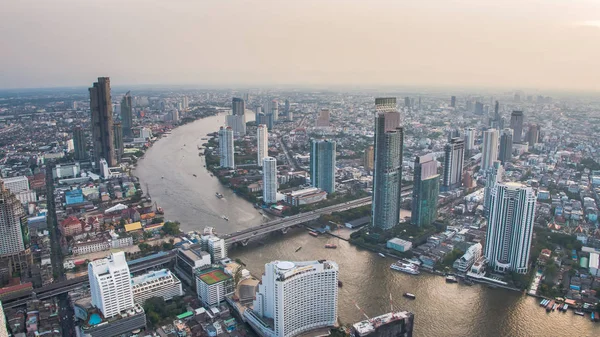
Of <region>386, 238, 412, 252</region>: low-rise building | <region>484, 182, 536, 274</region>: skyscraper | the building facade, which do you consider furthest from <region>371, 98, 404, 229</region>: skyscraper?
the building facade

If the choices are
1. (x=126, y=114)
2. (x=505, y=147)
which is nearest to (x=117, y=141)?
(x=126, y=114)

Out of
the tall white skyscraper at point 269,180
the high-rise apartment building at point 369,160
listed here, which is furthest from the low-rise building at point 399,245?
the high-rise apartment building at point 369,160

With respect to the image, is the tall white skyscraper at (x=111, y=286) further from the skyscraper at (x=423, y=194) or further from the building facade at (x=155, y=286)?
the skyscraper at (x=423, y=194)

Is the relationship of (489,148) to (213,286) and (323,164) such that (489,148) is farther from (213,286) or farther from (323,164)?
(213,286)

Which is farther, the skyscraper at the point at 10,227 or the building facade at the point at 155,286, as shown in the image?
the skyscraper at the point at 10,227

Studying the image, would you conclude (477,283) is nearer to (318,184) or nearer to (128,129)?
(318,184)

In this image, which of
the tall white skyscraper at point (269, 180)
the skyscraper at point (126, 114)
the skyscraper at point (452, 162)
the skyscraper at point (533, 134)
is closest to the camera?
the tall white skyscraper at point (269, 180)

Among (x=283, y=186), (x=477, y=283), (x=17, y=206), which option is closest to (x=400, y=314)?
(x=477, y=283)

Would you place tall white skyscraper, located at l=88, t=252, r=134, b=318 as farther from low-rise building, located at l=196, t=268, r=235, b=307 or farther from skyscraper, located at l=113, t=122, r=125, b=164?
skyscraper, located at l=113, t=122, r=125, b=164
